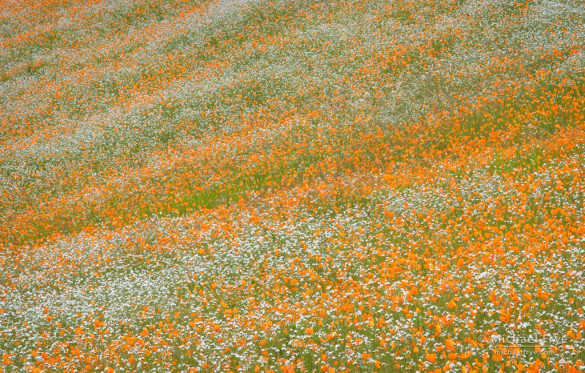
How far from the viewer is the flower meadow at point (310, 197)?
5.61 meters

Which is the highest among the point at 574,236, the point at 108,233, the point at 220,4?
the point at 220,4

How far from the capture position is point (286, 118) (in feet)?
49.9

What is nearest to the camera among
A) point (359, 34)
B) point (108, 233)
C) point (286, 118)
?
point (108, 233)

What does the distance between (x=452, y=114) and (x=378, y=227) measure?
5.97 m

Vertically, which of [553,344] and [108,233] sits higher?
[553,344]

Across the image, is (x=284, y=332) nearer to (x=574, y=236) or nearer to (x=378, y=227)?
(x=378, y=227)

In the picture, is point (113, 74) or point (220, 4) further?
point (220, 4)

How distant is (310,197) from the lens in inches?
399

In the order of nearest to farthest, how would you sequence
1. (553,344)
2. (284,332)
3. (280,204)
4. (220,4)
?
1. (553,344)
2. (284,332)
3. (280,204)
4. (220,4)

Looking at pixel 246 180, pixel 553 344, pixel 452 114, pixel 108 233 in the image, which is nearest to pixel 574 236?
pixel 553 344

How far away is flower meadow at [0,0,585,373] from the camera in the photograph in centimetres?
561

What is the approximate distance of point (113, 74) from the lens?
2322 cm

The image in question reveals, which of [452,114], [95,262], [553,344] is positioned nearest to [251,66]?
[452,114]

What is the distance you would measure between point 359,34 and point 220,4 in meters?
11.8
